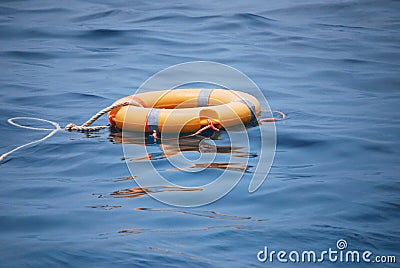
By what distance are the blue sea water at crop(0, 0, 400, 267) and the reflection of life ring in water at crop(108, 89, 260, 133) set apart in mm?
317

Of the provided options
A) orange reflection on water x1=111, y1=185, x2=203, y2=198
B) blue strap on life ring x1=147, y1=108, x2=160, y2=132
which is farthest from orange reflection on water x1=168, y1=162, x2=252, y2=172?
blue strap on life ring x1=147, y1=108, x2=160, y2=132

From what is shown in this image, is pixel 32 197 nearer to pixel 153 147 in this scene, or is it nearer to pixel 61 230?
pixel 61 230

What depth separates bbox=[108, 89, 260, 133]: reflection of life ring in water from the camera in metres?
6.41

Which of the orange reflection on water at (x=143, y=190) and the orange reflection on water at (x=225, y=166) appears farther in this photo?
the orange reflection on water at (x=225, y=166)

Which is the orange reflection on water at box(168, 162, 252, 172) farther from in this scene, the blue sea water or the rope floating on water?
the rope floating on water

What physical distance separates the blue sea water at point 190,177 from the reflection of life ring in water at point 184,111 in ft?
1.04

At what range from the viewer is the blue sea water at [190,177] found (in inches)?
172

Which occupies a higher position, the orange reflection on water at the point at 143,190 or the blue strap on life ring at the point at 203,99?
the blue strap on life ring at the point at 203,99

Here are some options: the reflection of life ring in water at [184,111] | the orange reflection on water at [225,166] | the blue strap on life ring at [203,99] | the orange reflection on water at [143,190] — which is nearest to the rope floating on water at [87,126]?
the reflection of life ring in water at [184,111]

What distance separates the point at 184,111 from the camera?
254 inches

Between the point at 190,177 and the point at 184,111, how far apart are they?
1.08m

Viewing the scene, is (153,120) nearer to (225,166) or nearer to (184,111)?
(184,111)

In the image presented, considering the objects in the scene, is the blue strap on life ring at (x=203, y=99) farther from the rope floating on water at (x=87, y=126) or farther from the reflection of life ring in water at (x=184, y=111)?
the rope floating on water at (x=87, y=126)

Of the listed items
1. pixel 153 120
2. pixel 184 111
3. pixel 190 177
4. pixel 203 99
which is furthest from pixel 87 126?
pixel 190 177
